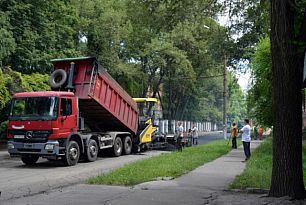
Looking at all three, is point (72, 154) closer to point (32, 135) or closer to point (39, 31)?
point (32, 135)

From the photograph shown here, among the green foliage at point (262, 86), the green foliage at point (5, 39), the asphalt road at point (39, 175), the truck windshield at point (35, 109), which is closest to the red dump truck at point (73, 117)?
the truck windshield at point (35, 109)

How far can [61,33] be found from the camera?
31.4 m

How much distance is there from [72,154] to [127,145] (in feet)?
19.0

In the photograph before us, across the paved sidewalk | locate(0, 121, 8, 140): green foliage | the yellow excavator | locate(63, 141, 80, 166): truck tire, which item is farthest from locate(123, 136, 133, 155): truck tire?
the paved sidewalk

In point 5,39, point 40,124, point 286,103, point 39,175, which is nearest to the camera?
point 286,103

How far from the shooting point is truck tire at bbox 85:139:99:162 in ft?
61.9

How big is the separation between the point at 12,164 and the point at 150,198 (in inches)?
406

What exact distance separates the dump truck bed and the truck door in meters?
0.85

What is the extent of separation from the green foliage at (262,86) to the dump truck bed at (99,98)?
6457 mm

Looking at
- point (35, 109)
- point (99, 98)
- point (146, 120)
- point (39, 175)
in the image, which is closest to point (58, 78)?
point (99, 98)

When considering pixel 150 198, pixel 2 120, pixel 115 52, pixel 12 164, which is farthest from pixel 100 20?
pixel 150 198

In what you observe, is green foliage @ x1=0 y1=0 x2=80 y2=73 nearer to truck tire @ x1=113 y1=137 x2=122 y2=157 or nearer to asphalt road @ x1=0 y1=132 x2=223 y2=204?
truck tire @ x1=113 y1=137 x2=122 y2=157

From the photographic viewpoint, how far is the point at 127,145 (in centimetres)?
2306

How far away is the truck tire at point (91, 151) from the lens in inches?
742
